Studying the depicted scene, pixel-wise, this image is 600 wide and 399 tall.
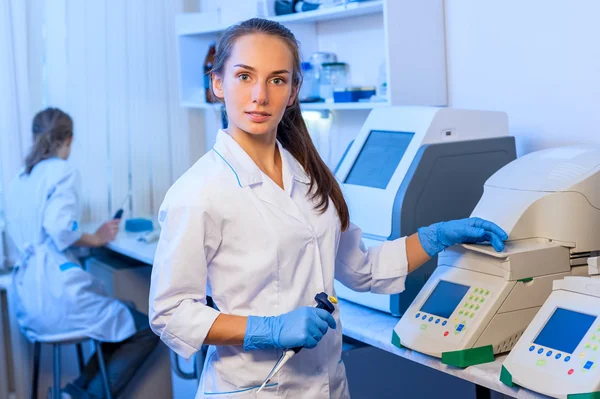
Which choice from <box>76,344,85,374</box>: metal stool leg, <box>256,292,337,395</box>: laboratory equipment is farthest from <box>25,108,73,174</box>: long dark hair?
<box>256,292,337,395</box>: laboratory equipment

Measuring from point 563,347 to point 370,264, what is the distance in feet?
1.38

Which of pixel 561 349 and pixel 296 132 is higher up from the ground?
pixel 296 132

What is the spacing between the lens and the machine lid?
156 cm

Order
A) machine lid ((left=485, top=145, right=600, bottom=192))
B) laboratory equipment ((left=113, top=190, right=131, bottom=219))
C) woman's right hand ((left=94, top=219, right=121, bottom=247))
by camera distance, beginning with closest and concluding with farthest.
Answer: machine lid ((left=485, top=145, right=600, bottom=192)) → woman's right hand ((left=94, top=219, right=121, bottom=247)) → laboratory equipment ((left=113, top=190, right=131, bottom=219))

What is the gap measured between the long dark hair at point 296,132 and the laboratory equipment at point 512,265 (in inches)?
10.8

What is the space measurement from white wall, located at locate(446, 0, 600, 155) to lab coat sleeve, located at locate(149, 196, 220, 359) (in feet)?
3.89

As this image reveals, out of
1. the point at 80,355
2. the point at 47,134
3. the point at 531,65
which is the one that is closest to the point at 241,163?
the point at 531,65

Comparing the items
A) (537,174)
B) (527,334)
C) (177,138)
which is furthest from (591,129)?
(177,138)

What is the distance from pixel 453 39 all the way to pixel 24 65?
1.78 m

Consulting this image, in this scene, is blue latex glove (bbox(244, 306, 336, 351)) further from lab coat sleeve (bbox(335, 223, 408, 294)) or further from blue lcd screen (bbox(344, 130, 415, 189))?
blue lcd screen (bbox(344, 130, 415, 189))

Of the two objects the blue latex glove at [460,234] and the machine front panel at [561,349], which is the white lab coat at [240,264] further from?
the machine front panel at [561,349]

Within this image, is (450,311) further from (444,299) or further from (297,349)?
(297,349)

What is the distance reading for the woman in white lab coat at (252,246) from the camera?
1262 mm

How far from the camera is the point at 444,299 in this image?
5.16 feet
